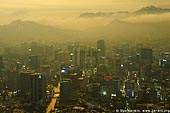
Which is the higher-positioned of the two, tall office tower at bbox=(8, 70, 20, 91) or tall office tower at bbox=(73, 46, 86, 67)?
tall office tower at bbox=(73, 46, 86, 67)

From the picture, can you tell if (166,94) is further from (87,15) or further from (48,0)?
(48,0)

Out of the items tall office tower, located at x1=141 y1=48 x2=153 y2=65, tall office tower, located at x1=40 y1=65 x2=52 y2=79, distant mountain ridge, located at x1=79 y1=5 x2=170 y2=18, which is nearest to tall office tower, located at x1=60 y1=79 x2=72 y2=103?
tall office tower, located at x1=40 y1=65 x2=52 y2=79

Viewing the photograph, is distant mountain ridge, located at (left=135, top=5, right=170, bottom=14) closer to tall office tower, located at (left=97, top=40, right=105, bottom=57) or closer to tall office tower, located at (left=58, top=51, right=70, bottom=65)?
tall office tower, located at (left=97, top=40, right=105, bottom=57)

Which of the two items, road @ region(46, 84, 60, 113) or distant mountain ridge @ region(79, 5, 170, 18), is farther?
distant mountain ridge @ region(79, 5, 170, 18)

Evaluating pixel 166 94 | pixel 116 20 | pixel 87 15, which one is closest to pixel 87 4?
pixel 87 15

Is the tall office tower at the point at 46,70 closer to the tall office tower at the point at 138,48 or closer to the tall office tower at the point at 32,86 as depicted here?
the tall office tower at the point at 32,86

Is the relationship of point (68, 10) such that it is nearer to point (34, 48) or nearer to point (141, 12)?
point (34, 48)
